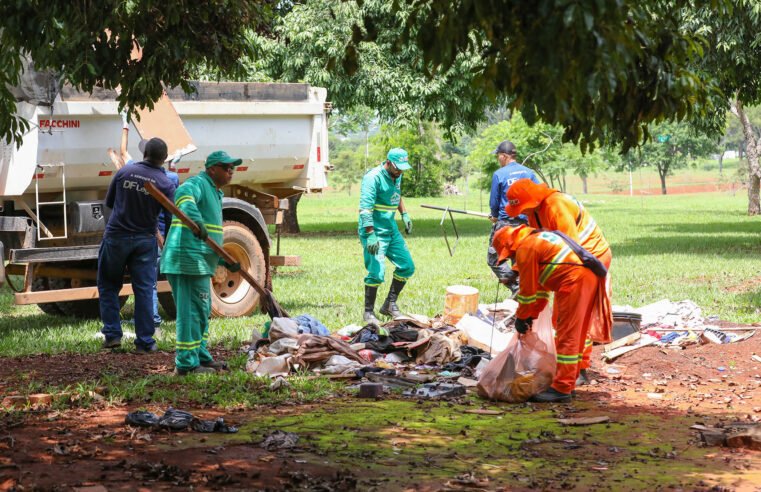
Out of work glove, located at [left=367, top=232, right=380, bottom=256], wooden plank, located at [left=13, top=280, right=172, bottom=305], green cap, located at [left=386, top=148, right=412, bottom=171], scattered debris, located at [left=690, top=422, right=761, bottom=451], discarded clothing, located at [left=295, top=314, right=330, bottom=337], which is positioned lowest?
scattered debris, located at [left=690, top=422, right=761, bottom=451]

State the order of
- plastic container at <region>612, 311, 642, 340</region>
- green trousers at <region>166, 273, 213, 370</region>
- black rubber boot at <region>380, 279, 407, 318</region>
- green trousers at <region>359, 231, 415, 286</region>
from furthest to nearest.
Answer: black rubber boot at <region>380, 279, 407, 318</region> → green trousers at <region>359, 231, 415, 286</region> → plastic container at <region>612, 311, 642, 340</region> → green trousers at <region>166, 273, 213, 370</region>

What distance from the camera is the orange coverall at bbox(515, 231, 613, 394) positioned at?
7.64 metres

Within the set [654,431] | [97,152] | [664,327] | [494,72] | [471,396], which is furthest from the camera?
[97,152]

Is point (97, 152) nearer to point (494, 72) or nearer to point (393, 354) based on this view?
point (393, 354)

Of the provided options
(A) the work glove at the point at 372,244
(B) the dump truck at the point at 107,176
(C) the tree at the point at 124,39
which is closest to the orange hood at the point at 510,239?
(C) the tree at the point at 124,39

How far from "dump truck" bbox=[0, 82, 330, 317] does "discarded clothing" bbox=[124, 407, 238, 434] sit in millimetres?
3104

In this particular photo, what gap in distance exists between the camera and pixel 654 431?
688 centimetres

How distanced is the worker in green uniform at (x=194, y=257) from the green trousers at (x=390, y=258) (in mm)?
3212

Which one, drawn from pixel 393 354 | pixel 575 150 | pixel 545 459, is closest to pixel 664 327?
pixel 393 354

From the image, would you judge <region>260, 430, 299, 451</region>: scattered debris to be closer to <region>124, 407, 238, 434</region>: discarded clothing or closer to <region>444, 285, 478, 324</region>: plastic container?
<region>124, 407, 238, 434</region>: discarded clothing

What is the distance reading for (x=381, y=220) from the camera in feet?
38.8

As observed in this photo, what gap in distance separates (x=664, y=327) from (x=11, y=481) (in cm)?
691

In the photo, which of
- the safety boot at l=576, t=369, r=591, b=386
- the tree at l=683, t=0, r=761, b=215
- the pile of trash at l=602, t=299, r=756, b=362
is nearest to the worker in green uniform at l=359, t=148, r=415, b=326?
the pile of trash at l=602, t=299, r=756, b=362

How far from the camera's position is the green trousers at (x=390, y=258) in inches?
462
